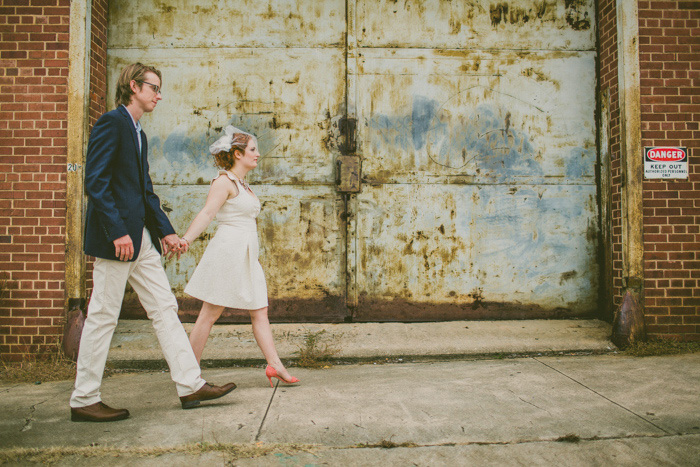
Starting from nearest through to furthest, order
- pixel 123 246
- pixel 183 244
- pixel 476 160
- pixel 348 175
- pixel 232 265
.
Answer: pixel 123 246
pixel 183 244
pixel 232 265
pixel 348 175
pixel 476 160

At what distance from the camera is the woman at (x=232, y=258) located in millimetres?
3289

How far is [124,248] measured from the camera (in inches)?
110

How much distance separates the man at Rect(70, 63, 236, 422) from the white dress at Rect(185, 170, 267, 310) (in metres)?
0.30

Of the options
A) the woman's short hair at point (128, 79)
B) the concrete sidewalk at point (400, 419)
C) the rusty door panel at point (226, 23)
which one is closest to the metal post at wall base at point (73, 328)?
the concrete sidewalk at point (400, 419)

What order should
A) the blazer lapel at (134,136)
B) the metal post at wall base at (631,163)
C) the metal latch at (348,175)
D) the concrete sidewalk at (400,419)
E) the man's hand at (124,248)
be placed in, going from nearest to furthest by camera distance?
the concrete sidewalk at (400,419) < the man's hand at (124,248) < the blazer lapel at (134,136) < the metal post at wall base at (631,163) < the metal latch at (348,175)

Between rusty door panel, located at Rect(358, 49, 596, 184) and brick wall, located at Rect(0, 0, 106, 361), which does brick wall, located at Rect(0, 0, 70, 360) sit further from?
rusty door panel, located at Rect(358, 49, 596, 184)

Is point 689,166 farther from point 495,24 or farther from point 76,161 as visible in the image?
point 76,161

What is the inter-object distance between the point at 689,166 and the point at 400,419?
369cm

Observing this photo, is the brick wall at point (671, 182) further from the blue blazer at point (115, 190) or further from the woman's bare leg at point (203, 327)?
the blue blazer at point (115, 190)

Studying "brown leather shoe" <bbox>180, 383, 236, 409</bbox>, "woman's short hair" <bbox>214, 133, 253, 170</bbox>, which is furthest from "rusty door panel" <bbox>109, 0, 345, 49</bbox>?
"brown leather shoe" <bbox>180, 383, 236, 409</bbox>

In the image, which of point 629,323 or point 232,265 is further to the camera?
point 629,323

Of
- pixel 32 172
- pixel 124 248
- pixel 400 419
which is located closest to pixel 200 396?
pixel 124 248

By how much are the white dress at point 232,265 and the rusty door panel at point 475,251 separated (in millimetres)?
1715

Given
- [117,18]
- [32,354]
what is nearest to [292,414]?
[32,354]
